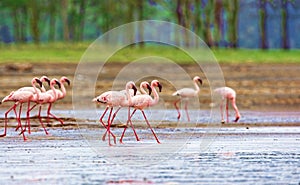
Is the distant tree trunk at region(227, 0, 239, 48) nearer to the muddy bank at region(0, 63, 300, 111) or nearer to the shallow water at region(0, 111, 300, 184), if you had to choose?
the muddy bank at region(0, 63, 300, 111)

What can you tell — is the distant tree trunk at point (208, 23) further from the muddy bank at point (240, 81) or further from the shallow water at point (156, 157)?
the shallow water at point (156, 157)

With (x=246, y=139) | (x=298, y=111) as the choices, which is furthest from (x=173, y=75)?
(x=246, y=139)

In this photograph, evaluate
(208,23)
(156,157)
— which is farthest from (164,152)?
(208,23)

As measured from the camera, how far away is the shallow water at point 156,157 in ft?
56.1

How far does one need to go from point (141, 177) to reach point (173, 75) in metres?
27.5

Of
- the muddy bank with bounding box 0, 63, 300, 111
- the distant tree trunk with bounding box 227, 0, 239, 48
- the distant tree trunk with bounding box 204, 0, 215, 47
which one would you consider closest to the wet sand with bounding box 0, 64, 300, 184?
the muddy bank with bounding box 0, 63, 300, 111

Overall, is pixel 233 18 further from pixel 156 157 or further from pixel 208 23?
pixel 156 157

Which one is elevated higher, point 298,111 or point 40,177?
point 40,177

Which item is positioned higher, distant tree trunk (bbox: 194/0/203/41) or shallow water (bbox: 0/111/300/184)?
shallow water (bbox: 0/111/300/184)

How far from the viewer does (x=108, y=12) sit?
80.3 meters

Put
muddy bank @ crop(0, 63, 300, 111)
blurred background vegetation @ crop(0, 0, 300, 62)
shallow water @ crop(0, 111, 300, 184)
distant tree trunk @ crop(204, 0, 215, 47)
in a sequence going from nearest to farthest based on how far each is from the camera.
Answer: shallow water @ crop(0, 111, 300, 184), muddy bank @ crop(0, 63, 300, 111), blurred background vegetation @ crop(0, 0, 300, 62), distant tree trunk @ crop(204, 0, 215, 47)

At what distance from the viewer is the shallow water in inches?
673

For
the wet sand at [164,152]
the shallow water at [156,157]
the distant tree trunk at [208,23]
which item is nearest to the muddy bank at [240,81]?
the wet sand at [164,152]

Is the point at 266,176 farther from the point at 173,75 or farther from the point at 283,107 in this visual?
the point at 173,75
